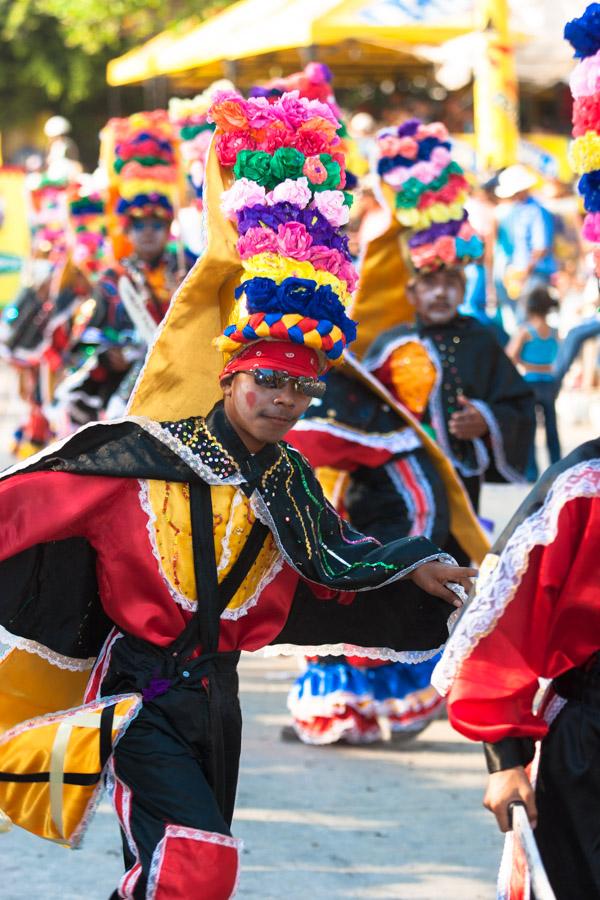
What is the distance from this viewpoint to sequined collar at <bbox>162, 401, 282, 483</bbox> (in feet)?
12.5

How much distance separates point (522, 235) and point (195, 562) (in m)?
10.5

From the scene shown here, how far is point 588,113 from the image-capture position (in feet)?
10.8

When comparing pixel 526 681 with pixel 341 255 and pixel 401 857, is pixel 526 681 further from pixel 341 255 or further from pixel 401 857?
pixel 401 857

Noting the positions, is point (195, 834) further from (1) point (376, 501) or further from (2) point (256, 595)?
(1) point (376, 501)

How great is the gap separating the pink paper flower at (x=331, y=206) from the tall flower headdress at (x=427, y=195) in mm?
2612

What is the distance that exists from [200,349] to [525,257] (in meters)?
10.1

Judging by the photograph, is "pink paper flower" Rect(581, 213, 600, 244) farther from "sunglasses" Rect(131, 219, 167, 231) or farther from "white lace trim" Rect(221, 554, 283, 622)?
"sunglasses" Rect(131, 219, 167, 231)

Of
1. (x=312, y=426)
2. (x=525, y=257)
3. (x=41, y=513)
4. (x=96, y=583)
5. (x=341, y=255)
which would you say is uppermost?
(x=341, y=255)

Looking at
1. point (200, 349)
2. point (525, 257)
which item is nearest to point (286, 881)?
point (200, 349)

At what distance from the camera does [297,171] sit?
390 centimetres

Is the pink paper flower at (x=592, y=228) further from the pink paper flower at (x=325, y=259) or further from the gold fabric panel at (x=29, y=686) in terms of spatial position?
the gold fabric panel at (x=29, y=686)

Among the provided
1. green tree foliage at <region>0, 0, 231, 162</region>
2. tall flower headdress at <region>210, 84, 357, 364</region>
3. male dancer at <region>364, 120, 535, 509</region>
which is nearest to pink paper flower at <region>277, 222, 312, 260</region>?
tall flower headdress at <region>210, 84, 357, 364</region>

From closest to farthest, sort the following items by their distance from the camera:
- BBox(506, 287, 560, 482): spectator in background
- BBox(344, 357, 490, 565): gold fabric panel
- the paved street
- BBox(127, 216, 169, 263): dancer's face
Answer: the paved street, BBox(344, 357, 490, 565): gold fabric panel, BBox(127, 216, 169, 263): dancer's face, BBox(506, 287, 560, 482): spectator in background

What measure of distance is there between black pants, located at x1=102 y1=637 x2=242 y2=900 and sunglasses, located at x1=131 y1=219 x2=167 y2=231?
485 centimetres
